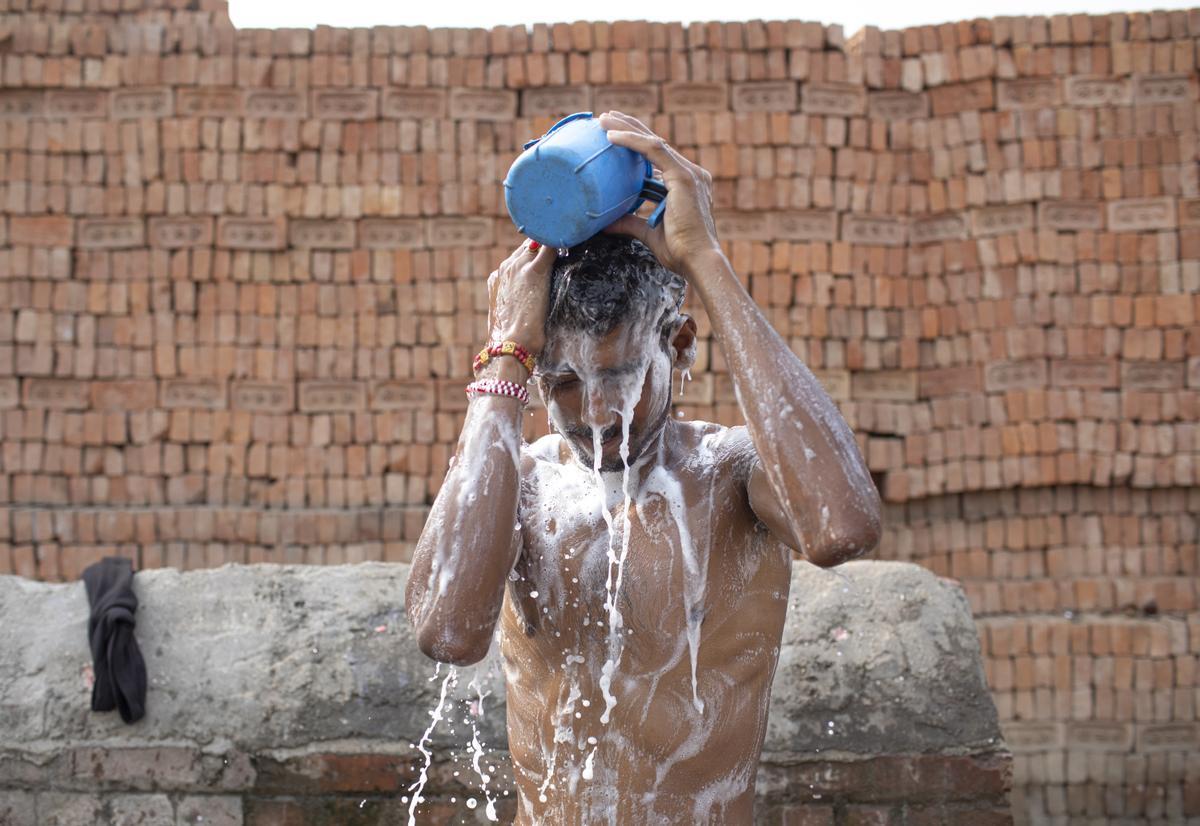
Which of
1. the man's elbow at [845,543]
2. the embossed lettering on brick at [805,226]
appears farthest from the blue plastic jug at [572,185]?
the embossed lettering on brick at [805,226]

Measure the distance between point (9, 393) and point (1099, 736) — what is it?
721 cm

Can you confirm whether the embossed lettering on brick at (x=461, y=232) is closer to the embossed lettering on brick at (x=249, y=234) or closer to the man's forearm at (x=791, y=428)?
the embossed lettering on brick at (x=249, y=234)

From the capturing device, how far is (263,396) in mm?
9289

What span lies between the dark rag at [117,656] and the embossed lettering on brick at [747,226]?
540 centimetres

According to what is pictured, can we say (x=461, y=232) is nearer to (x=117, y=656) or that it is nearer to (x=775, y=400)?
→ (x=117, y=656)

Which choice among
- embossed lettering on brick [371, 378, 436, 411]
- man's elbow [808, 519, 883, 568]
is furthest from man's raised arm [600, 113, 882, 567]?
embossed lettering on brick [371, 378, 436, 411]

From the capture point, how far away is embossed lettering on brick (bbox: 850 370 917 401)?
9.38m

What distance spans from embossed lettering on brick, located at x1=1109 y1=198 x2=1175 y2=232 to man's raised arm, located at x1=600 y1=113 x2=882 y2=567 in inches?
285

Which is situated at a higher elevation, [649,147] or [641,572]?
[649,147]

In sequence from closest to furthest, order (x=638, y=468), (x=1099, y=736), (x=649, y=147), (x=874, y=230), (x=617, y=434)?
(x=649, y=147)
(x=617, y=434)
(x=638, y=468)
(x=1099, y=736)
(x=874, y=230)

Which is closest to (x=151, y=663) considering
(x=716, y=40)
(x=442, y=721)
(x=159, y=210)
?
(x=442, y=721)

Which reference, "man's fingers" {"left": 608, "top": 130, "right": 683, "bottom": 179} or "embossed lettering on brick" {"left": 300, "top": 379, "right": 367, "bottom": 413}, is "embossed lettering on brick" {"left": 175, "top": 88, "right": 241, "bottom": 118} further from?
"man's fingers" {"left": 608, "top": 130, "right": 683, "bottom": 179}

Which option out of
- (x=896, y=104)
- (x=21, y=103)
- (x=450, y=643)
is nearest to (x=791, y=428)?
(x=450, y=643)

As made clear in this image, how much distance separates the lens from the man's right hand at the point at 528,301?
258 cm
